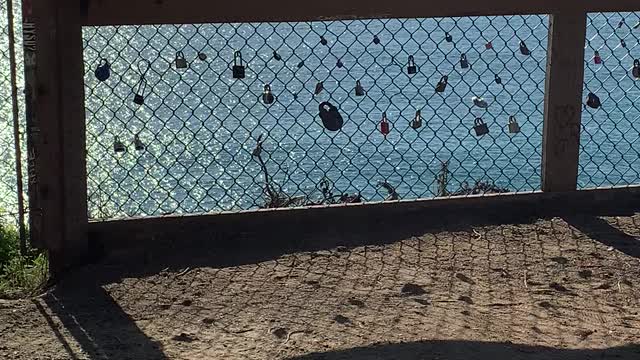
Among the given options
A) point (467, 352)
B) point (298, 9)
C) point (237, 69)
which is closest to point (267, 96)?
point (237, 69)

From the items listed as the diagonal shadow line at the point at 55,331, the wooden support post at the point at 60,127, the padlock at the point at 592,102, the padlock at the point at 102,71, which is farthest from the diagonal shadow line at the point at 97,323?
the padlock at the point at 592,102

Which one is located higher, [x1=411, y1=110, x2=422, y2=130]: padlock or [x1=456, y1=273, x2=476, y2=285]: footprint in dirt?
[x1=411, y1=110, x2=422, y2=130]: padlock

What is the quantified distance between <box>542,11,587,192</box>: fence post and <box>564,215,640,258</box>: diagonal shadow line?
0.24m

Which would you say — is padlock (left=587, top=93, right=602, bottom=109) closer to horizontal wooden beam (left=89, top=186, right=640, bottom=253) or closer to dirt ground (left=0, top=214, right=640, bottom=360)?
horizontal wooden beam (left=89, top=186, right=640, bottom=253)

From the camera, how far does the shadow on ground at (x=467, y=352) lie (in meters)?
3.56

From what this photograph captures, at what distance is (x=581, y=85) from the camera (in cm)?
508

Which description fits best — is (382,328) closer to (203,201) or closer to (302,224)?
(302,224)

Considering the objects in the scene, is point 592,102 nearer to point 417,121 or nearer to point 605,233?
point 605,233

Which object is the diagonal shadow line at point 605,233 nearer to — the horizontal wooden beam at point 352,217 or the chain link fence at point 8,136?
the horizontal wooden beam at point 352,217

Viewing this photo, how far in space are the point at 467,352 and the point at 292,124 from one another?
2612mm

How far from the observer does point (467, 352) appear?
142 inches

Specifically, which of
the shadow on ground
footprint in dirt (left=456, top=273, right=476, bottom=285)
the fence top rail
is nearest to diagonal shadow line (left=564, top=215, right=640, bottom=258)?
footprint in dirt (left=456, top=273, right=476, bottom=285)

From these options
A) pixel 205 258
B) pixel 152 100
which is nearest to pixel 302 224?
pixel 205 258

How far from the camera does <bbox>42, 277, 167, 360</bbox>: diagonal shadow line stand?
3.69 m
